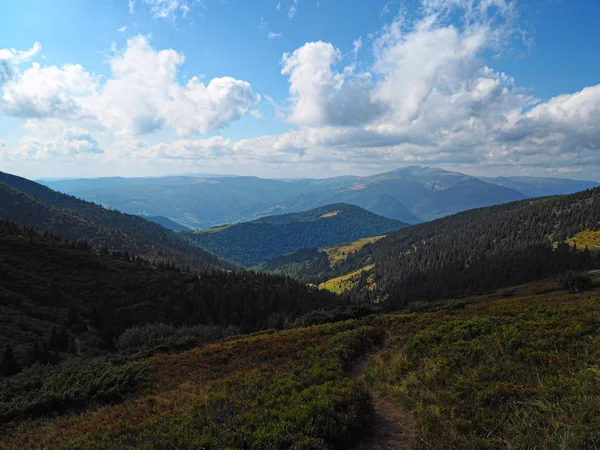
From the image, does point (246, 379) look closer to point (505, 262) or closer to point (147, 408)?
point (147, 408)

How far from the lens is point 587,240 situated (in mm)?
170500

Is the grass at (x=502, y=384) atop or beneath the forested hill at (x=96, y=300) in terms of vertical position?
atop

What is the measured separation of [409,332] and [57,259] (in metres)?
153

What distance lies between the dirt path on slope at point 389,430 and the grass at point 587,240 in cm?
19731

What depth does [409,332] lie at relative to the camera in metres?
25.1

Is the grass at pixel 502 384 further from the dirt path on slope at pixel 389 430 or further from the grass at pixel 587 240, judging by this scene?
the grass at pixel 587 240

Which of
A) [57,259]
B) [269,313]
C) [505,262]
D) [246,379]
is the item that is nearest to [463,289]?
[505,262]

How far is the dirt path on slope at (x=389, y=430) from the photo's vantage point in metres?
9.88

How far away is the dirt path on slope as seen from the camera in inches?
389

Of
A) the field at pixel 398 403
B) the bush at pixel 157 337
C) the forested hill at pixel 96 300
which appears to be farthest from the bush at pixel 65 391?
the forested hill at pixel 96 300

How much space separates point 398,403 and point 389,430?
84.8 inches

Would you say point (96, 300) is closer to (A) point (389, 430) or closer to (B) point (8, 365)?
(B) point (8, 365)

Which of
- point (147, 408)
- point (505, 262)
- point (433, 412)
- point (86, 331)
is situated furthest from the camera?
point (505, 262)

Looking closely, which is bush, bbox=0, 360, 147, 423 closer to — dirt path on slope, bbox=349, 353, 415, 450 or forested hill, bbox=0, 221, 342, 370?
dirt path on slope, bbox=349, 353, 415, 450
